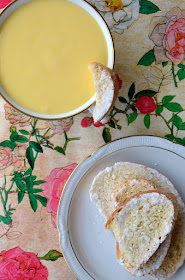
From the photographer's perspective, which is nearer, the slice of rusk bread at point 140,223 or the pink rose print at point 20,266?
the slice of rusk bread at point 140,223

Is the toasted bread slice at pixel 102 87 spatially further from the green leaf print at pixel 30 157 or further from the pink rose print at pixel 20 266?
the pink rose print at pixel 20 266

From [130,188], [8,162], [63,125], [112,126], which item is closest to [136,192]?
[130,188]

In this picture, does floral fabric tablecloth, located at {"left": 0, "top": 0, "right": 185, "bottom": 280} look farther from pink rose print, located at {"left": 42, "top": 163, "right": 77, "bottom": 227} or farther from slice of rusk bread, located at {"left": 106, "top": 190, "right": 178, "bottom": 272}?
slice of rusk bread, located at {"left": 106, "top": 190, "right": 178, "bottom": 272}

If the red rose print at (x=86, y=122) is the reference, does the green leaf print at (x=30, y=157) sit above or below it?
below

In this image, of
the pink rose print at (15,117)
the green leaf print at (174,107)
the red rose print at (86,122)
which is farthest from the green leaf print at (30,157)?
the green leaf print at (174,107)

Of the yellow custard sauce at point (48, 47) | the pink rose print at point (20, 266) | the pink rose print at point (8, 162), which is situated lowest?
the pink rose print at point (20, 266)

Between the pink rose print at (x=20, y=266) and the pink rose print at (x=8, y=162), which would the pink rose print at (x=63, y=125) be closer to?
the pink rose print at (x=8, y=162)
